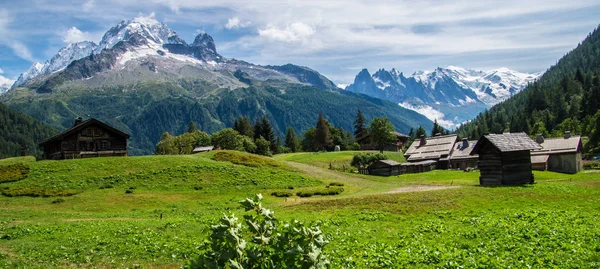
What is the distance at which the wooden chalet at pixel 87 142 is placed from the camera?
7281 centimetres

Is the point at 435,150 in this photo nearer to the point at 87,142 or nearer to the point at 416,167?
the point at 416,167

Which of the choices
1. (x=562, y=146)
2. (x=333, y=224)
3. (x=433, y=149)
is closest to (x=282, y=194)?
(x=333, y=224)

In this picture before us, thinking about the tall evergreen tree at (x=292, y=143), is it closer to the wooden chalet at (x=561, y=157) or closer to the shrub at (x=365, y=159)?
the shrub at (x=365, y=159)

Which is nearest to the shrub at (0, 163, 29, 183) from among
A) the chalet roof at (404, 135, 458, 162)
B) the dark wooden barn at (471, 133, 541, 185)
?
the dark wooden barn at (471, 133, 541, 185)

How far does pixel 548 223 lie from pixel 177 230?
21.9 metres

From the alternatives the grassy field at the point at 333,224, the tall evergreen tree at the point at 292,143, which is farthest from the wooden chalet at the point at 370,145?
the grassy field at the point at 333,224

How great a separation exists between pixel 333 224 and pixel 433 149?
91.4 metres

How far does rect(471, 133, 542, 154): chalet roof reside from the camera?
47.2 meters

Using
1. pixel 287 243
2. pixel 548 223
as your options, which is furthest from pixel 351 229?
pixel 287 243

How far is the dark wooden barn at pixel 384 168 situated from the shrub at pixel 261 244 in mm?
82228

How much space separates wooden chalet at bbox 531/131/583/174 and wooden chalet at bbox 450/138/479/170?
1480 centimetres

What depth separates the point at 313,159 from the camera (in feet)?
365

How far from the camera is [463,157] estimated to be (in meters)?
102

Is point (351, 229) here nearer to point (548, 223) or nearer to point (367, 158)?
point (548, 223)
